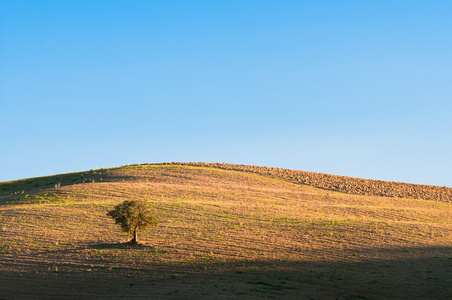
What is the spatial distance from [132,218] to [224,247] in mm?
7602

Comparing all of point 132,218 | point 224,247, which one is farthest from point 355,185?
point 132,218

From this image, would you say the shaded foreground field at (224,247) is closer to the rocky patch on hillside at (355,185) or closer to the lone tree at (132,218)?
the lone tree at (132,218)

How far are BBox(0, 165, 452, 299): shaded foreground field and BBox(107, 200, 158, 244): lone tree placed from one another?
1414 mm

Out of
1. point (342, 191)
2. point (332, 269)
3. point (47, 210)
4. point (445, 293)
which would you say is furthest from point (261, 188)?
point (445, 293)

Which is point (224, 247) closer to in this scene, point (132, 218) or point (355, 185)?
point (132, 218)

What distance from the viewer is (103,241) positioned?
34.7 metres

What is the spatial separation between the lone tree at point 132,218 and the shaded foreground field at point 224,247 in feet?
4.64

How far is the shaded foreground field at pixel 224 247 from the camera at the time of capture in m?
25.0

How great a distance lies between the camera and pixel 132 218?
111 feet

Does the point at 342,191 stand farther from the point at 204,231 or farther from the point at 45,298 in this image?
the point at 45,298

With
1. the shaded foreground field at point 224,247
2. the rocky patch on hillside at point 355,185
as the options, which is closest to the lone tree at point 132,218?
the shaded foreground field at point 224,247

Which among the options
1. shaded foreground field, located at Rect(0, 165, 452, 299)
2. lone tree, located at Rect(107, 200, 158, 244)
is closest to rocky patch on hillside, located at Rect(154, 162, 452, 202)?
shaded foreground field, located at Rect(0, 165, 452, 299)

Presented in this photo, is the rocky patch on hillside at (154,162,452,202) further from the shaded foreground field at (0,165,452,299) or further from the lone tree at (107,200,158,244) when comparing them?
the lone tree at (107,200,158,244)

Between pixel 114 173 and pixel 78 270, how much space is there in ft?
144
